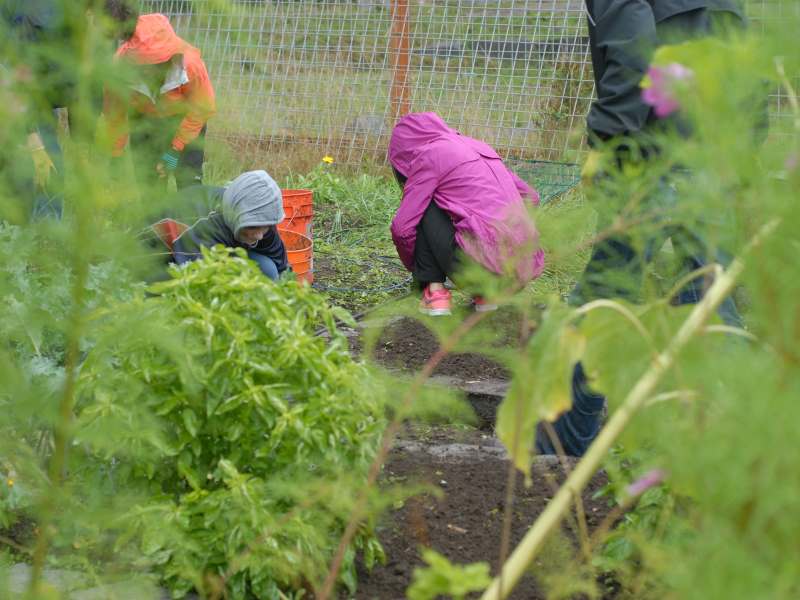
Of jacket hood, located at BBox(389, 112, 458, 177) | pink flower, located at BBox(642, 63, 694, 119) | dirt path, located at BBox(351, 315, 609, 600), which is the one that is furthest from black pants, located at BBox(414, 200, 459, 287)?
pink flower, located at BBox(642, 63, 694, 119)

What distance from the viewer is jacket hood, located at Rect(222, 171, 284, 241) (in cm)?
427

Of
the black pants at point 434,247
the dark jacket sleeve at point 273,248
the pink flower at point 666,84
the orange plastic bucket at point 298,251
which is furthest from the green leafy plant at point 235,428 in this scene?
the orange plastic bucket at point 298,251

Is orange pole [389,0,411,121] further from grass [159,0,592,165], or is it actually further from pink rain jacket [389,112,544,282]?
pink rain jacket [389,112,544,282]

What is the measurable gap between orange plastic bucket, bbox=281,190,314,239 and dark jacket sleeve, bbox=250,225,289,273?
26.3 inches

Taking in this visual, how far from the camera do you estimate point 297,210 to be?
5.47 meters

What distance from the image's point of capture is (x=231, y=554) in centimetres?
188

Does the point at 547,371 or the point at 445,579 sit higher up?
the point at 547,371

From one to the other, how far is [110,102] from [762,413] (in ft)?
2.69

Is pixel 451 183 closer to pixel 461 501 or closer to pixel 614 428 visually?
pixel 461 501

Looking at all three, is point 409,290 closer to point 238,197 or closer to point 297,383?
point 238,197

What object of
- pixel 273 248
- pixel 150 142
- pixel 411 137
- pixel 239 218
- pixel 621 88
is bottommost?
pixel 273 248

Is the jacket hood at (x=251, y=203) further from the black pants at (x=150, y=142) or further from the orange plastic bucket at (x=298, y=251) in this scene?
the black pants at (x=150, y=142)

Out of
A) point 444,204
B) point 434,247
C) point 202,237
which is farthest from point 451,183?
point 202,237

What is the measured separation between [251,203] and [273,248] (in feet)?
1.39
